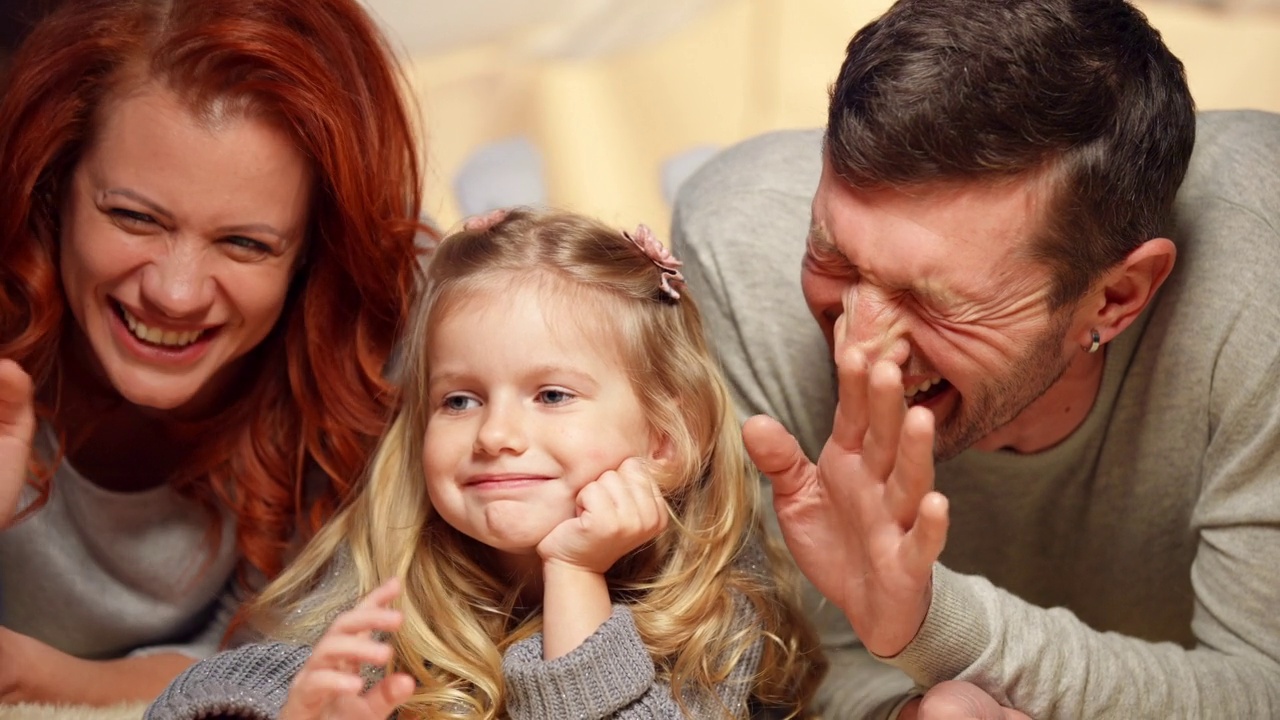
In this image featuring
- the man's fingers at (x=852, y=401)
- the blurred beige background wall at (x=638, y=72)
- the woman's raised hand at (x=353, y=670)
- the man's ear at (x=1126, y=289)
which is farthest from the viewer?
the blurred beige background wall at (x=638, y=72)

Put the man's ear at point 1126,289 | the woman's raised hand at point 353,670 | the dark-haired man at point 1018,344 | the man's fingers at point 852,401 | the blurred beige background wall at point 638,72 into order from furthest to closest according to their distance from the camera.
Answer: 1. the blurred beige background wall at point 638,72
2. the man's ear at point 1126,289
3. the dark-haired man at point 1018,344
4. the man's fingers at point 852,401
5. the woman's raised hand at point 353,670

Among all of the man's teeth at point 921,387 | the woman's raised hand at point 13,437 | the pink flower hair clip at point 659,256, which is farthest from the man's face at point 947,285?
the woman's raised hand at point 13,437

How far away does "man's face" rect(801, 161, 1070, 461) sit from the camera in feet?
4.72

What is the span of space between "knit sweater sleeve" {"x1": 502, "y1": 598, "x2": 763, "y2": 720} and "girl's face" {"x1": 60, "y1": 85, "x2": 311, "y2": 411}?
1.79ft

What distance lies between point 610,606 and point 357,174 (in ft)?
1.95

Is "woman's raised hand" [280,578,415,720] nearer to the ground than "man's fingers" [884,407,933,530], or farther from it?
nearer to the ground

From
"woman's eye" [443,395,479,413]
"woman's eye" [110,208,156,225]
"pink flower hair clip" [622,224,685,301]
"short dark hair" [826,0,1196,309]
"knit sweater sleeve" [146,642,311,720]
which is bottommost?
"knit sweater sleeve" [146,642,311,720]

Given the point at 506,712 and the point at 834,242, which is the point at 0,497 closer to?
the point at 506,712

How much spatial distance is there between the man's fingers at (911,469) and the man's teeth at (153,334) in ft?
2.81

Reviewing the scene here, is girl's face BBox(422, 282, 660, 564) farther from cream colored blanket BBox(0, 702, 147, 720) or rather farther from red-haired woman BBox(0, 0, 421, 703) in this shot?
cream colored blanket BBox(0, 702, 147, 720)

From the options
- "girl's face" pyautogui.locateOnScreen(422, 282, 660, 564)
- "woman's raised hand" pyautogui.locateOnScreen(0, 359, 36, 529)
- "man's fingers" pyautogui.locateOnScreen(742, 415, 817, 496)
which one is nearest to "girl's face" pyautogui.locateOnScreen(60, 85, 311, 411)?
"woman's raised hand" pyautogui.locateOnScreen(0, 359, 36, 529)

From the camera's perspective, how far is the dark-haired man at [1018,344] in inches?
54.8

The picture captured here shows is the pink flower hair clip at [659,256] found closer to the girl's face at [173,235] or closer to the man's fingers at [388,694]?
the girl's face at [173,235]

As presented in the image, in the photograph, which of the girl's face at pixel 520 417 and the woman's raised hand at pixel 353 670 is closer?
the woman's raised hand at pixel 353 670
